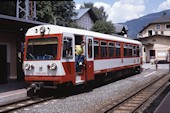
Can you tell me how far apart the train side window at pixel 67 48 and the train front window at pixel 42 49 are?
0.37m

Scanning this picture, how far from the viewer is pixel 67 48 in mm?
12695

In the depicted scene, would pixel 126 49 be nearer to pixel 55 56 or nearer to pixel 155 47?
pixel 55 56

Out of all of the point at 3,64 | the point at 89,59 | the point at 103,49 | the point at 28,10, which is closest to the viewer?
the point at 89,59

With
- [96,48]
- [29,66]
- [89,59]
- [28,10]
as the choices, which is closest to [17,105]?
[29,66]

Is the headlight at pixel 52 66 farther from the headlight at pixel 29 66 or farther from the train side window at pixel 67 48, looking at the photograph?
the headlight at pixel 29 66

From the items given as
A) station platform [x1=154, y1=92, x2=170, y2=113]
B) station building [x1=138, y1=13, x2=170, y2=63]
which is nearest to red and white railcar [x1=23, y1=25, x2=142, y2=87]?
station platform [x1=154, y1=92, x2=170, y2=113]

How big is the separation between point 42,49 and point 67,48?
109 cm

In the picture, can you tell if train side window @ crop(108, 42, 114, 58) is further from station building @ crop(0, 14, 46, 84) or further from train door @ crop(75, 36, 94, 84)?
station building @ crop(0, 14, 46, 84)

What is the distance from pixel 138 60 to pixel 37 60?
1495cm

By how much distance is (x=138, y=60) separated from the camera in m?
26.2

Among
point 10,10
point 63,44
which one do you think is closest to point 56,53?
→ point 63,44

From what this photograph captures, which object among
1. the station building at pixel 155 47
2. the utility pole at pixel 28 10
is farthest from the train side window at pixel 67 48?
the station building at pixel 155 47

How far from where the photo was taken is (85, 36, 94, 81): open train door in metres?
14.3

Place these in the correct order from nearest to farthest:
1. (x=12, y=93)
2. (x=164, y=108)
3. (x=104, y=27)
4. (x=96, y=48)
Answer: (x=164, y=108)
(x=12, y=93)
(x=96, y=48)
(x=104, y=27)
